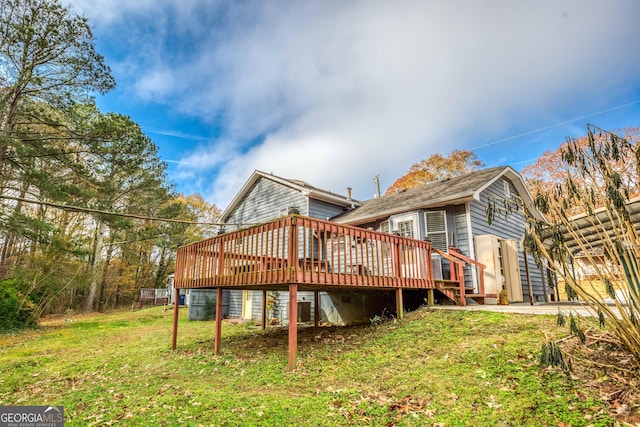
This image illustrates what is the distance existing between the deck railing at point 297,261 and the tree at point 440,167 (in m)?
16.4

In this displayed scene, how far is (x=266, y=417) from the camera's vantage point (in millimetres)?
3512

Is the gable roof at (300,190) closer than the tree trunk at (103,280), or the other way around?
the gable roof at (300,190)

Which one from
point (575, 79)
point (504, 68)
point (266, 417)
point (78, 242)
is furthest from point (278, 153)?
point (266, 417)

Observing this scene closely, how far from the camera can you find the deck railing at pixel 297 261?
18.6ft

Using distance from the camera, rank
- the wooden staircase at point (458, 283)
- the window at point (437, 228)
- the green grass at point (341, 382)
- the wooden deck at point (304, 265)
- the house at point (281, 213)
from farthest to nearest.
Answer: the house at point (281, 213) < the window at point (437, 228) < the wooden staircase at point (458, 283) < the wooden deck at point (304, 265) < the green grass at point (341, 382)

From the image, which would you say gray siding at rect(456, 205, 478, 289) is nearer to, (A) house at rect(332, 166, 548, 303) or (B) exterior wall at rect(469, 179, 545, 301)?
(A) house at rect(332, 166, 548, 303)

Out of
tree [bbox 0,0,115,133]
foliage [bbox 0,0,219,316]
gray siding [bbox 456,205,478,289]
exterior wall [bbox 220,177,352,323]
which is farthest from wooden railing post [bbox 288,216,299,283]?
tree [bbox 0,0,115,133]

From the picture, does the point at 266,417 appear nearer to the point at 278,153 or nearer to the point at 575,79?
the point at 575,79

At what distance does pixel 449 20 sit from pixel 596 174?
27.1 feet

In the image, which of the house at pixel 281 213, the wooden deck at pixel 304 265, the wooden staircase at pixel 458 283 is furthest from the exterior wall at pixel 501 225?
the house at pixel 281 213

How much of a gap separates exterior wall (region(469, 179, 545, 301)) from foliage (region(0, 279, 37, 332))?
54.3ft

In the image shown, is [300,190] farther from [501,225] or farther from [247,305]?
[501,225]

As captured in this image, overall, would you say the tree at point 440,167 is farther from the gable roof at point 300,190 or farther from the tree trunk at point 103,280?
the tree trunk at point 103,280

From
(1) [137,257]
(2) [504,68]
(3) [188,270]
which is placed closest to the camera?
(3) [188,270]
